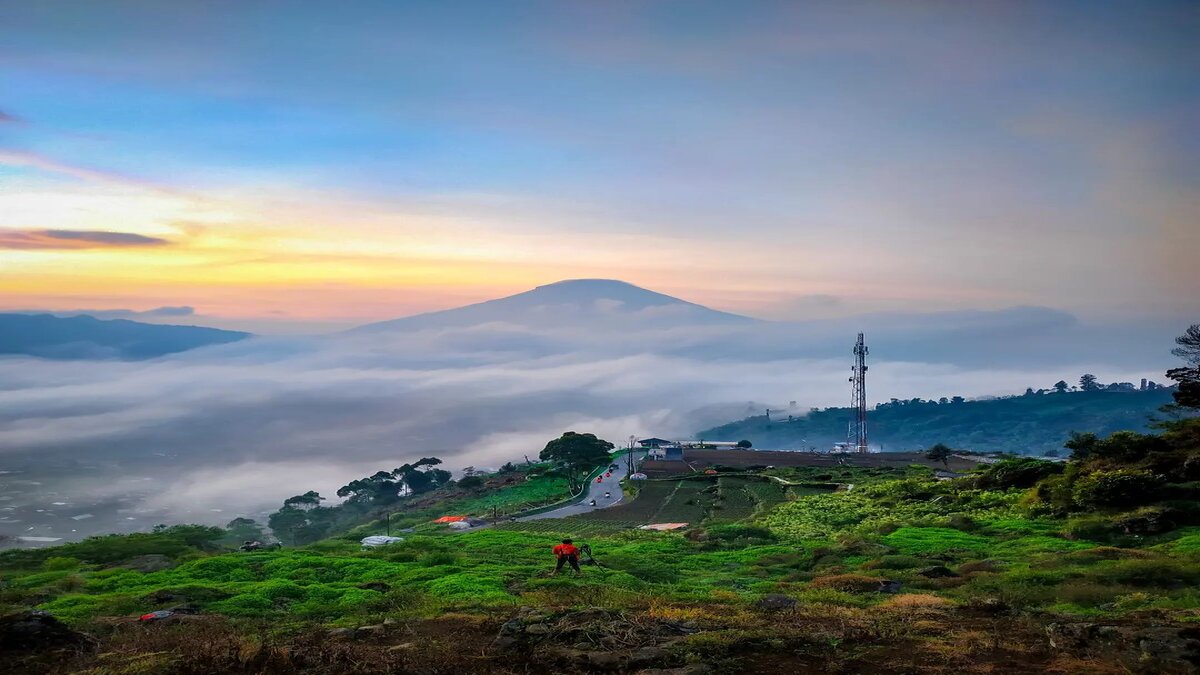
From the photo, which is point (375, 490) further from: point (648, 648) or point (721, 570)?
point (648, 648)

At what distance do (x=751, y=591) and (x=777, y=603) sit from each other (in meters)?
3.50

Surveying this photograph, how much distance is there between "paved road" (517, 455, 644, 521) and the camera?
2297 inches

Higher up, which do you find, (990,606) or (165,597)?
(990,606)

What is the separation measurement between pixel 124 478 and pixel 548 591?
218 meters

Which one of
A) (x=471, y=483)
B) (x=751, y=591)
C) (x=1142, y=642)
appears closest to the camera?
(x=1142, y=642)

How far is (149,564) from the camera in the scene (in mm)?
25297

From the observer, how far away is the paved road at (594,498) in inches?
2297

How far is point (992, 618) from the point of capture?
44.9 feet

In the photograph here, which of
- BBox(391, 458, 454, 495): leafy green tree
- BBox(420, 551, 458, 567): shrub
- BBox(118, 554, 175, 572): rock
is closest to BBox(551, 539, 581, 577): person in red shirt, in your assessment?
BBox(420, 551, 458, 567): shrub

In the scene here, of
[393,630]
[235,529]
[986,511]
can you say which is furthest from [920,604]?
[235,529]

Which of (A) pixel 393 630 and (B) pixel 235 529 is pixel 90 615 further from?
(B) pixel 235 529

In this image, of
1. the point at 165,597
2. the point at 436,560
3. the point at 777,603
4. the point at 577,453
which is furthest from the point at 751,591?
the point at 577,453

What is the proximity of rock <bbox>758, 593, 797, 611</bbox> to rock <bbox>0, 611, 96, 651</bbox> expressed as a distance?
39.2 feet

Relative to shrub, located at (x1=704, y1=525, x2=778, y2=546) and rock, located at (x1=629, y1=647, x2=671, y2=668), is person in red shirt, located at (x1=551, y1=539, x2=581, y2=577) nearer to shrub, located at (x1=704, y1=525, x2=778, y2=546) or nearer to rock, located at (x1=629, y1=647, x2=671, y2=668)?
rock, located at (x1=629, y1=647, x2=671, y2=668)
